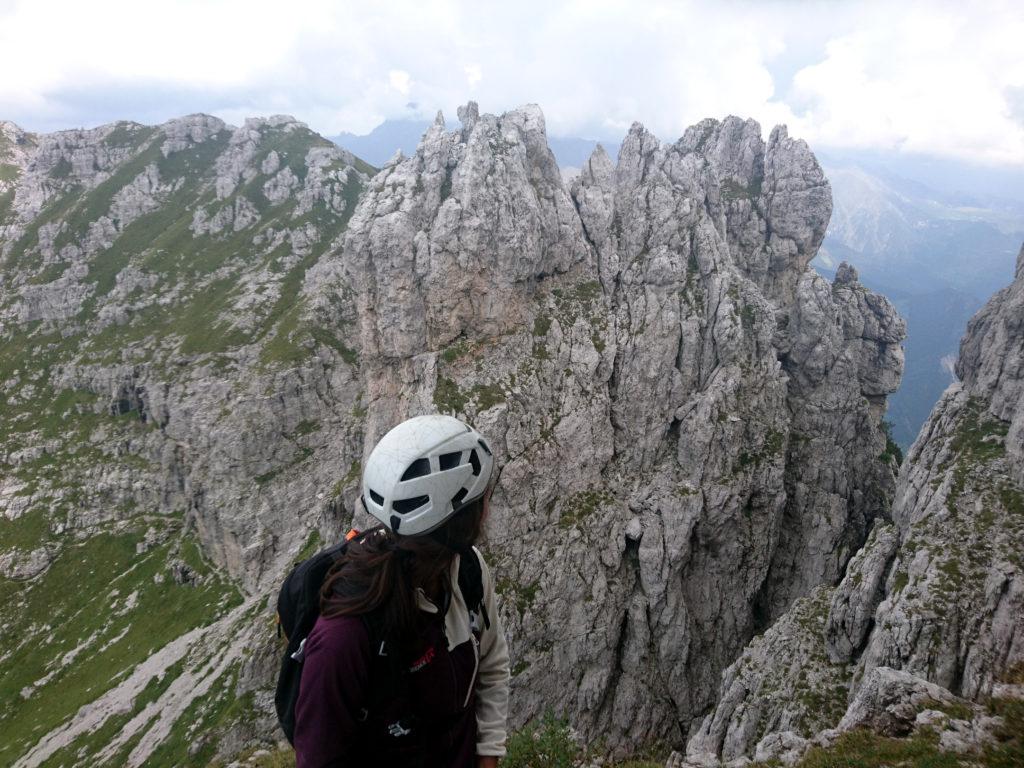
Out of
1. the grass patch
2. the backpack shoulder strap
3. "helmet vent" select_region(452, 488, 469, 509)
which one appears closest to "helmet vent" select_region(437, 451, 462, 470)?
"helmet vent" select_region(452, 488, 469, 509)

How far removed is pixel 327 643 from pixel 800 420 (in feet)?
224

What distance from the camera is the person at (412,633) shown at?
4363 millimetres

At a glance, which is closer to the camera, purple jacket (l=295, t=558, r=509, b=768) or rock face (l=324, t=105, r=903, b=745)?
purple jacket (l=295, t=558, r=509, b=768)

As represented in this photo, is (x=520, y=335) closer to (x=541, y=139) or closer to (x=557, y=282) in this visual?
(x=557, y=282)

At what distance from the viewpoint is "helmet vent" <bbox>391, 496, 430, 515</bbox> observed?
5645mm

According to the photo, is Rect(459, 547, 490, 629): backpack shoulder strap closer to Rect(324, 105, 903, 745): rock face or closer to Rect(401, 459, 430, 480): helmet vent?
Rect(401, 459, 430, 480): helmet vent

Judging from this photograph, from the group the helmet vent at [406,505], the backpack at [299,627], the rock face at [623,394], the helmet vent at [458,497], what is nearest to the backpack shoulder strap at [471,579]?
the helmet vent at [458,497]

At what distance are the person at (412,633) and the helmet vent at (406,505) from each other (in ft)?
0.04

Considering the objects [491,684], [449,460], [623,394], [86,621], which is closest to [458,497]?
[449,460]

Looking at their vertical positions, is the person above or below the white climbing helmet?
below

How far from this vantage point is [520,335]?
198 feet

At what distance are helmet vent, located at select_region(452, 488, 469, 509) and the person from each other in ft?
0.04

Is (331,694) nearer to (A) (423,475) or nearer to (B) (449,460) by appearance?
(A) (423,475)

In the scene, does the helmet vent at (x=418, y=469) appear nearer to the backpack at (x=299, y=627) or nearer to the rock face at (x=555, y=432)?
the backpack at (x=299, y=627)
